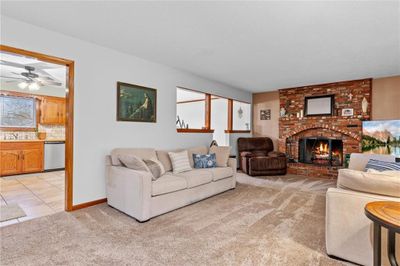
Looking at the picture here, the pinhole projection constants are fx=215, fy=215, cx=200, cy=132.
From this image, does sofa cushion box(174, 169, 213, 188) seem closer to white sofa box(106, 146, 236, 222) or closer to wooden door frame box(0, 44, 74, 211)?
white sofa box(106, 146, 236, 222)

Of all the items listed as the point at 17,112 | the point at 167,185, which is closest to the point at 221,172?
the point at 167,185

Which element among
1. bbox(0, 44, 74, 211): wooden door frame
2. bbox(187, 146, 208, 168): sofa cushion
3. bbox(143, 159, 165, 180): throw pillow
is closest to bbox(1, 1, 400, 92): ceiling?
bbox(0, 44, 74, 211): wooden door frame

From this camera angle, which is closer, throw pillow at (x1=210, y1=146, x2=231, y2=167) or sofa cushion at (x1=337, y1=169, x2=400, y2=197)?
sofa cushion at (x1=337, y1=169, x2=400, y2=197)

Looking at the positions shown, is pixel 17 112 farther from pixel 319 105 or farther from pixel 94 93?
pixel 319 105

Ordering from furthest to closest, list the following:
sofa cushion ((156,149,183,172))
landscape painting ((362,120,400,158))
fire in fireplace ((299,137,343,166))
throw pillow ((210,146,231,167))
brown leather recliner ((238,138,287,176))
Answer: fire in fireplace ((299,137,343,166)) → brown leather recliner ((238,138,287,176)) → landscape painting ((362,120,400,158)) → throw pillow ((210,146,231,167)) → sofa cushion ((156,149,183,172))

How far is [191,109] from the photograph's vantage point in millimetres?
6281

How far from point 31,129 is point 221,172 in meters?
5.56

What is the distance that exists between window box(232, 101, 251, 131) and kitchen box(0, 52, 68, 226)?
4.64 m

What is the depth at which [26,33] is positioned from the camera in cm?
269

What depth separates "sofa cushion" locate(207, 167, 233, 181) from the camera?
3.84 m

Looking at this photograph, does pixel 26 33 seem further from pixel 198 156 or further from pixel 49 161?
pixel 49 161

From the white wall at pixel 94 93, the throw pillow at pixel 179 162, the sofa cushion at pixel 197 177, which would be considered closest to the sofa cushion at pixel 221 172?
the sofa cushion at pixel 197 177

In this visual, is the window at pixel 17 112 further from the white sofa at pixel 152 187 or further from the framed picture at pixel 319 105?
the framed picture at pixel 319 105

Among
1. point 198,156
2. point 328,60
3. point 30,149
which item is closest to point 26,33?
point 198,156
